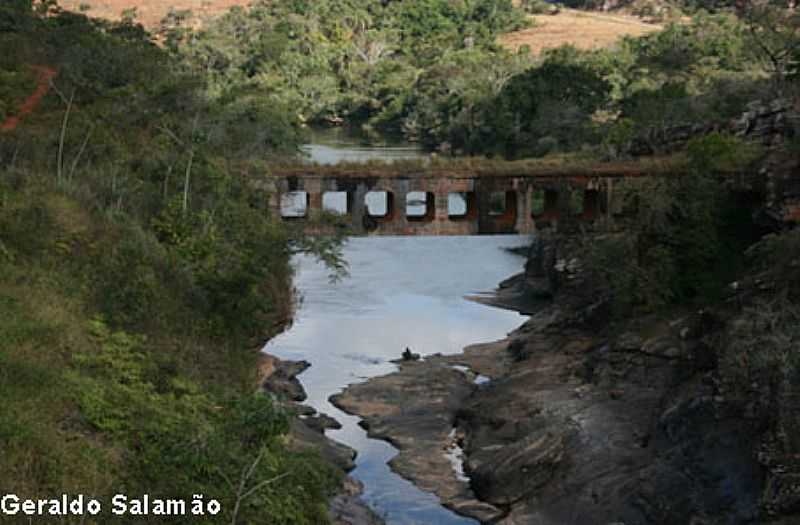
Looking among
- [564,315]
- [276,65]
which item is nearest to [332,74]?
[276,65]

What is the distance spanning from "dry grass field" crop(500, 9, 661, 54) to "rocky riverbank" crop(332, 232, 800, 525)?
11892 cm

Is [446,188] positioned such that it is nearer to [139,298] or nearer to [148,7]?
[139,298]

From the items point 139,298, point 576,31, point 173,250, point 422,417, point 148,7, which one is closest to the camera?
point 139,298

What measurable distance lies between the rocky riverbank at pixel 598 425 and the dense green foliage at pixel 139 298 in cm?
698

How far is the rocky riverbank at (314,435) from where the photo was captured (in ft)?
114

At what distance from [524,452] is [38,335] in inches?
657

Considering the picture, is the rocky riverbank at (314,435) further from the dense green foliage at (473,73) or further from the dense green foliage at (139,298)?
the dense green foliage at (473,73)

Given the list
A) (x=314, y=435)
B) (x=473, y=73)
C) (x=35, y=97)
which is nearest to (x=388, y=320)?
(x=314, y=435)

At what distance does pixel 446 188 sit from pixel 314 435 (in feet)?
35.1

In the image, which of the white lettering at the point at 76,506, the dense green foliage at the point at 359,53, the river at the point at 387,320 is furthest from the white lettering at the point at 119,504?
the dense green foliage at the point at 359,53

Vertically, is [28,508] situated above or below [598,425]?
above

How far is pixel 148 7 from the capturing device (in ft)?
635

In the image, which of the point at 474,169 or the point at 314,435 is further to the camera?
the point at 474,169

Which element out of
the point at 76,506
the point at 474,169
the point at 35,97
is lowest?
the point at 76,506
